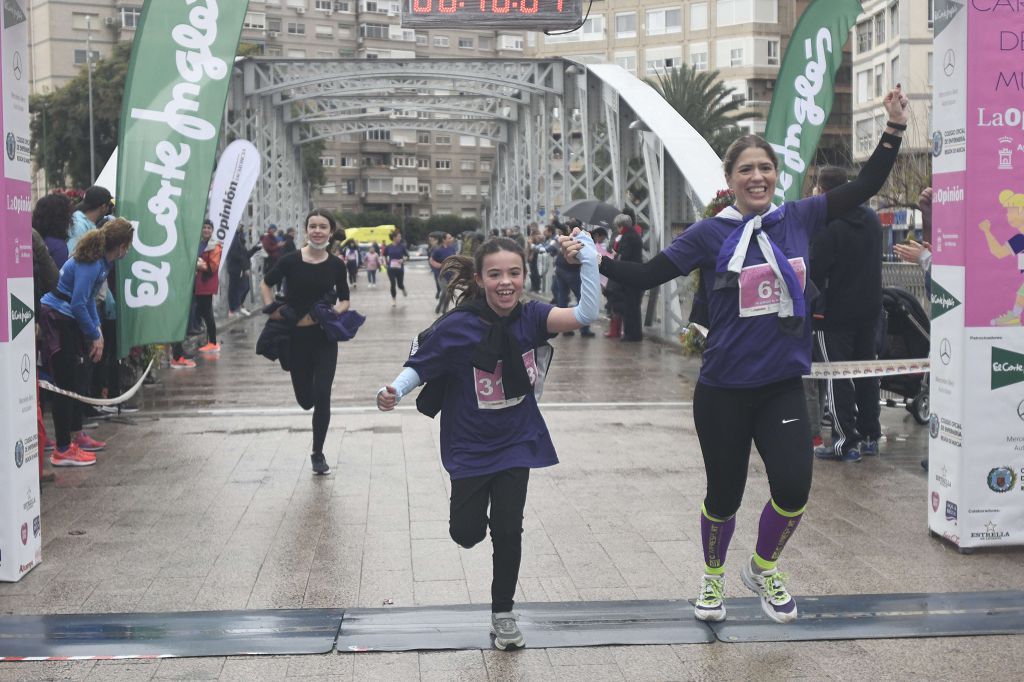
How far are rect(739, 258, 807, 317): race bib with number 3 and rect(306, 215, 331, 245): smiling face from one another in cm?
447

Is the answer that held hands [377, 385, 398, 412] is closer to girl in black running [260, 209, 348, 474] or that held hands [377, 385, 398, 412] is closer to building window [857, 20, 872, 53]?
girl in black running [260, 209, 348, 474]

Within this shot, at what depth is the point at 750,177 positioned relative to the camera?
518 centimetres

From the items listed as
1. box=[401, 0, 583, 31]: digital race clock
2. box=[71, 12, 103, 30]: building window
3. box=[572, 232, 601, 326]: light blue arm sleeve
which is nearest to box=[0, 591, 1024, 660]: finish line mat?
box=[572, 232, 601, 326]: light blue arm sleeve

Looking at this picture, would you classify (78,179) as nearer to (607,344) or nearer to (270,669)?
(607,344)

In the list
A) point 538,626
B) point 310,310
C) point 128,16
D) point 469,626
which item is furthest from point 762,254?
point 128,16

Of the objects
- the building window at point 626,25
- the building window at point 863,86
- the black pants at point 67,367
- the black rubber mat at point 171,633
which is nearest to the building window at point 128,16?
the building window at point 626,25

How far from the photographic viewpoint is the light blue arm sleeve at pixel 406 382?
16.3ft

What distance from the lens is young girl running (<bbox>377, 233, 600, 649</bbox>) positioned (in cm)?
511

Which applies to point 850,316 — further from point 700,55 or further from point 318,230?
point 700,55

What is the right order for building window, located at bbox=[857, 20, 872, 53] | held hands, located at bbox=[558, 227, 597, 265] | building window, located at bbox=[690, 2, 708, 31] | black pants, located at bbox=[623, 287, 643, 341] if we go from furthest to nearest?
building window, located at bbox=[690, 2, 708, 31], building window, located at bbox=[857, 20, 872, 53], black pants, located at bbox=[623, 287, 643, 341], held hands, located at bbox=[558, 227, 597, 265]

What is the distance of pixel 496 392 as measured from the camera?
5.19m

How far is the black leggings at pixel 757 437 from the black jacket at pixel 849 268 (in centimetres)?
397


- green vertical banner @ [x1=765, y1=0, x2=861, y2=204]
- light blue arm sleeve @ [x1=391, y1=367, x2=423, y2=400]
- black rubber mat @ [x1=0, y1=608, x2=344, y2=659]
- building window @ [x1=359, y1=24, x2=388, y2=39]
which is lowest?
black rubber mat @ [x1=0, y1=608, x2=344, y2=659]

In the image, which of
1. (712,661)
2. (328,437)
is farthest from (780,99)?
(712,661)
